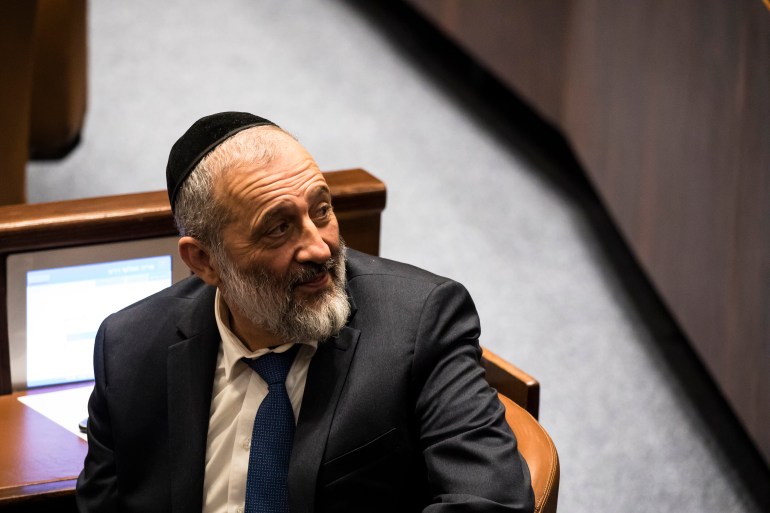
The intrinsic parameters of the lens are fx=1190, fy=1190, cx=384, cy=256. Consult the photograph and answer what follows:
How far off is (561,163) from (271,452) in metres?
3.33

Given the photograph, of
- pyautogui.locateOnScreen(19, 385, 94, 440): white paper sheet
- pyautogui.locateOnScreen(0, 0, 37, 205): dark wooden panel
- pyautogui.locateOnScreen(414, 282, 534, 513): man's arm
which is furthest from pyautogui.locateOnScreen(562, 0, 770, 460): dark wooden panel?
pyautogui.locateOnScreen(0, 0, 37, 205): dark wooden panel

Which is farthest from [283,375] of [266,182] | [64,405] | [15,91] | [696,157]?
[15,91]

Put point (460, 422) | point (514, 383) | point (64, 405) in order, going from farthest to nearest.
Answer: point (64, 405) → point (514, 383) → point (460, 422)

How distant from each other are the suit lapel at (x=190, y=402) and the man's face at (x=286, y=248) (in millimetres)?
150

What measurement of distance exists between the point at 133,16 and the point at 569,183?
9.12 ft

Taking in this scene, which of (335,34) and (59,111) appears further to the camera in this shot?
(335,34)

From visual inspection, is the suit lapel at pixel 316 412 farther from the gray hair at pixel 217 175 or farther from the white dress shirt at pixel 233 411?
the gray hair at pixel 217 175

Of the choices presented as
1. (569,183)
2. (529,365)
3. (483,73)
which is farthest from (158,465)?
(483,73)

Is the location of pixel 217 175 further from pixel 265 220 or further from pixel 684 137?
pixel 684 137

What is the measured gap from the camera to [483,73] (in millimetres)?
5723

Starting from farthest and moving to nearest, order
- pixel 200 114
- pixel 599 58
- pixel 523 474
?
1. pixel 200 114
2. pixel 599 58
3. pixel 523 474

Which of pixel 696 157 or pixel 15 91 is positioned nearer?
pixel 696 157

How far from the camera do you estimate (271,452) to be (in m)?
2.03

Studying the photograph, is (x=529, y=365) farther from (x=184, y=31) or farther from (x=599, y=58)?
(x=184, y=31)
